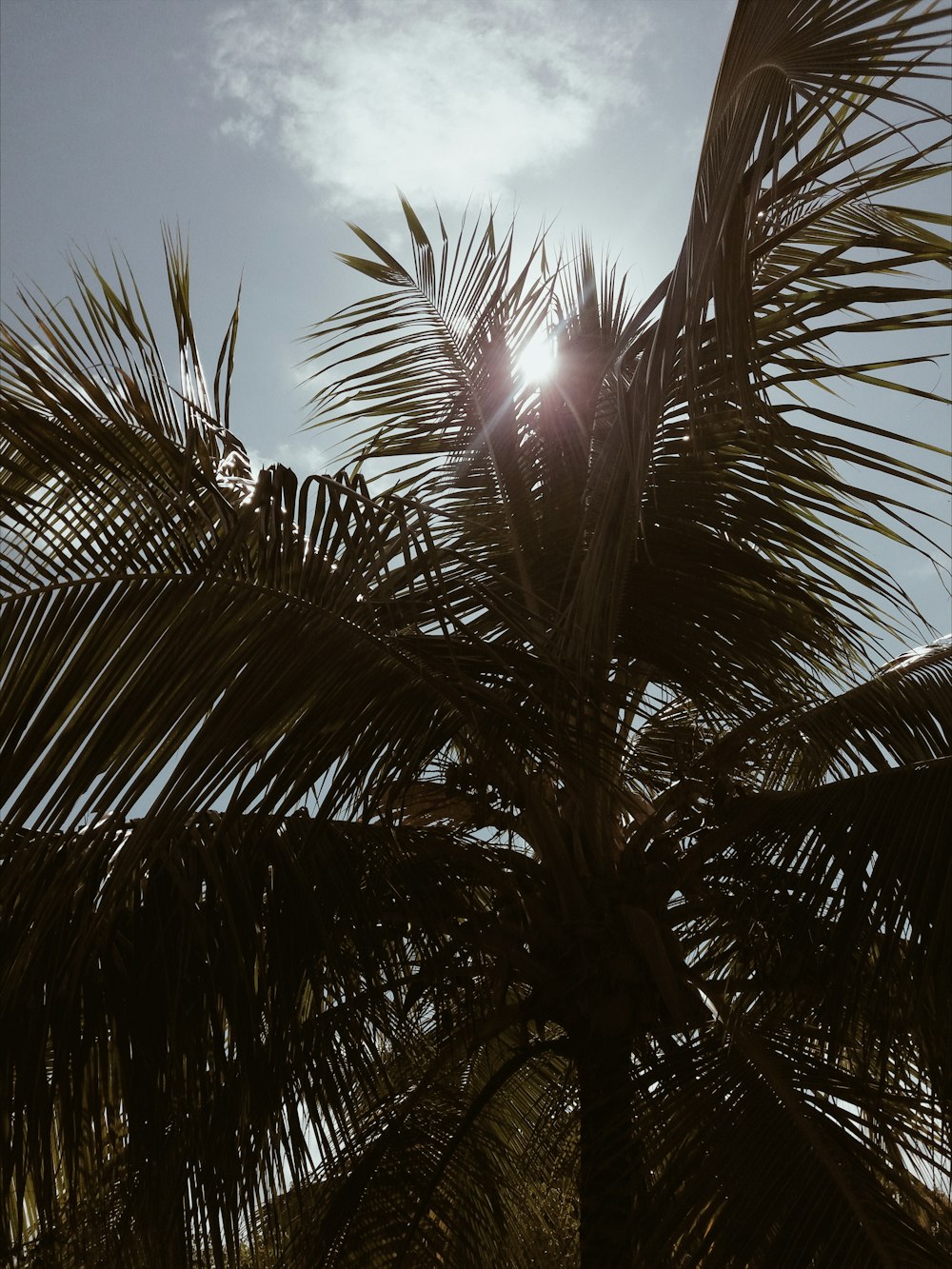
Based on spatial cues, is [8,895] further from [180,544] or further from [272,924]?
[180,544]

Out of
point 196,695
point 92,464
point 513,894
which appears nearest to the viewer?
point 196,695

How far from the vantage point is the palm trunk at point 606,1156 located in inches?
112

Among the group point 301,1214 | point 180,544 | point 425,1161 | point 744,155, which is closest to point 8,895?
point 180,544

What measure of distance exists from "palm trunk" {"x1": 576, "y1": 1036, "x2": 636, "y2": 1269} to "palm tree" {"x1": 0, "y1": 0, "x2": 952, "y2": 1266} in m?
0.01

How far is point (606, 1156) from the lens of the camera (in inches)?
117

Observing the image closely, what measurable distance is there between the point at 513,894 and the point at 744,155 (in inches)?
80.9

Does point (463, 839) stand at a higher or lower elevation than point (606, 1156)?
higher

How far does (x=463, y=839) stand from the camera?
11.2 feet

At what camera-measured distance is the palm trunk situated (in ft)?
9.35

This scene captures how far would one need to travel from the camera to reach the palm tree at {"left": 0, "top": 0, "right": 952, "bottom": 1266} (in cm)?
249

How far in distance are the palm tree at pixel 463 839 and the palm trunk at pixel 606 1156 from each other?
1 centimetres

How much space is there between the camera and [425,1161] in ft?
11.3

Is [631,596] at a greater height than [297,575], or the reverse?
[631,596]

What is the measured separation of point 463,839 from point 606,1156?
0.98 metres
